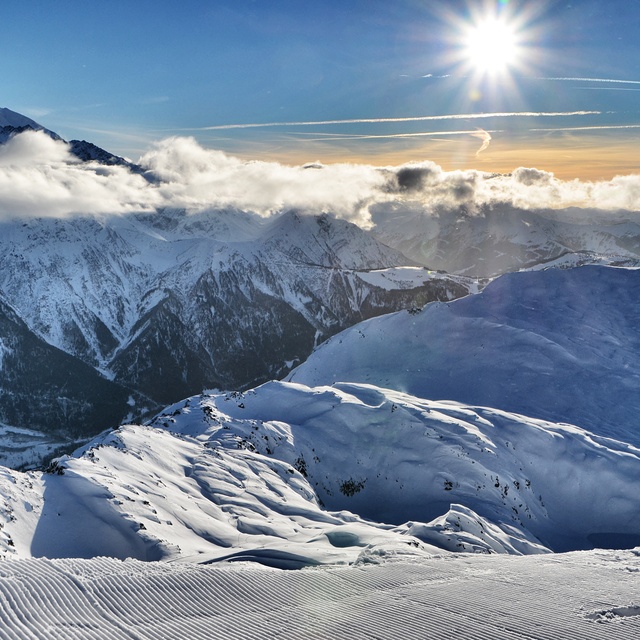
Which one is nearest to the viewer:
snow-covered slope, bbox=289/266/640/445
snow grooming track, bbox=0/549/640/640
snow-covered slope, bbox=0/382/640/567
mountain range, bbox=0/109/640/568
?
snow grooming track, bbox=0/549/640/640

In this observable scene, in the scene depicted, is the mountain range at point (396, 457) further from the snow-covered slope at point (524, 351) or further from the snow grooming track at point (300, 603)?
the snow grooming track at point (300, 603)

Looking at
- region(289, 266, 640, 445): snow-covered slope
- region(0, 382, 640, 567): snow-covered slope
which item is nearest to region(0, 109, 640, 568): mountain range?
region(0, 382, 640, 567): snow-covered slope

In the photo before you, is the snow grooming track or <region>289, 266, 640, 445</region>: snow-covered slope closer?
the snow grooming track

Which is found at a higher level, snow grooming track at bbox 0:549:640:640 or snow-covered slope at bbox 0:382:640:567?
snow grooming track at bbox 0:549:640:640

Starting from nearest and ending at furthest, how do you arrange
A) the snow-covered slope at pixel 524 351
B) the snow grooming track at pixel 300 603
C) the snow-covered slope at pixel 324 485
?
the snow grooming track at pixel 300 603
the snow-covered slope at pixel 324 485
the snow-covered slope at pixel 524 351

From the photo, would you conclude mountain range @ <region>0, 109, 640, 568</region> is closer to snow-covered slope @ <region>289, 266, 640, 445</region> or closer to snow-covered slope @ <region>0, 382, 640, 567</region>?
snow-covered slope @ <region>0, 382, 640, 567</region>

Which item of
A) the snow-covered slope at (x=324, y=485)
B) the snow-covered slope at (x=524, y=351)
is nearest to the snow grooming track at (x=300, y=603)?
the snow-covered slope at (x=324, y=485)
